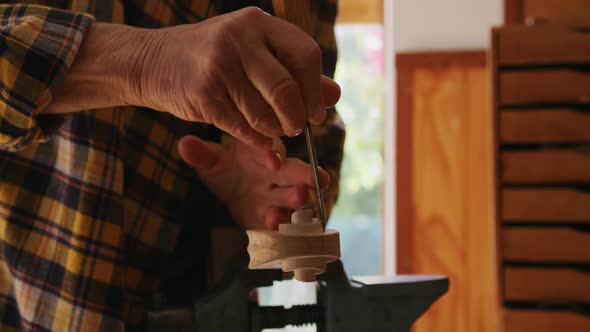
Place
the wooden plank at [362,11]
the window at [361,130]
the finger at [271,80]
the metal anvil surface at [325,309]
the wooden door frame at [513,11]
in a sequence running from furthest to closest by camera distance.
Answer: the window at [361,130] < the wooden plank at [362,11] < the wooden door frame at [513,11] < the metal anvil surface at [325,309] < the finger at [271,80]

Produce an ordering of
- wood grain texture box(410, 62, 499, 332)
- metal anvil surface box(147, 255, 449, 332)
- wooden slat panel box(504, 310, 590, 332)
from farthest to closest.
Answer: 1. wood grain texture box(410, 62, 499, 332)
2. wooden slat panel box(504, 310, 590, 332)
3. metal anvil surface box(147, 255, 449, 332)

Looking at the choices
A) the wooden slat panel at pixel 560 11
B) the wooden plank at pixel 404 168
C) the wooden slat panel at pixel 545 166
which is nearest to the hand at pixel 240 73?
the wooden slat panel at pixel 545 166

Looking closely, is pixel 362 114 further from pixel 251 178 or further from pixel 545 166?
pixel 251 178

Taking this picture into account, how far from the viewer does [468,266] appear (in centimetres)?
216

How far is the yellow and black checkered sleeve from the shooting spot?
19.8 inches

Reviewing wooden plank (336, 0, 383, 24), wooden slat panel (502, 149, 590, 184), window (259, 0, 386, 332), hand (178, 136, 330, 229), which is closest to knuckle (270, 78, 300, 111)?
hand (178, 136, 330, 229)

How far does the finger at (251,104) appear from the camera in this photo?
44 cm

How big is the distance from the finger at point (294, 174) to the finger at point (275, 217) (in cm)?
3

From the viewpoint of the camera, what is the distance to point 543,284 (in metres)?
1.69

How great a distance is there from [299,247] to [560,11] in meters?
1.57

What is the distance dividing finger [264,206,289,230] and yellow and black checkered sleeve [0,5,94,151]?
0.24m

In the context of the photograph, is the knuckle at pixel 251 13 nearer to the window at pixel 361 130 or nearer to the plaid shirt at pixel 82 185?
the plaid shirt at pixel 82 185

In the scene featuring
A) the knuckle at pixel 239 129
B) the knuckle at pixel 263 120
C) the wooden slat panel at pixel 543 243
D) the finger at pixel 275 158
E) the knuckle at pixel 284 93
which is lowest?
the wooden slat panel at pixel 543 243

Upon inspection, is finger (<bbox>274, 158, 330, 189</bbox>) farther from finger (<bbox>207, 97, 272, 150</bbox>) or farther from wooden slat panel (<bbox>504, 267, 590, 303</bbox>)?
Answer: wooden slat panel (<bbox>504, 267, 590, 303</bbox>)
